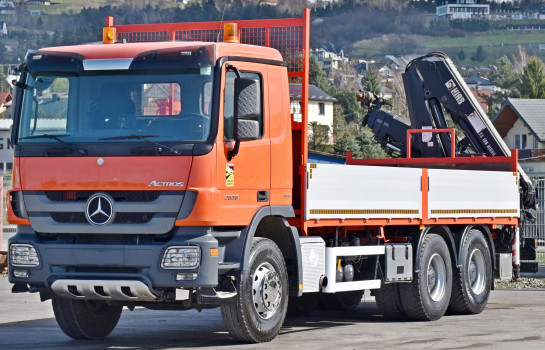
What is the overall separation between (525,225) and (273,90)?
7.98 m

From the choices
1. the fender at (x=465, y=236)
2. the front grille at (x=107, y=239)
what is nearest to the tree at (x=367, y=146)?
the fender at (x=465, y=236)

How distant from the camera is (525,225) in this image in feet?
63.5

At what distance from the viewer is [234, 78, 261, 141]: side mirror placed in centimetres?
1184

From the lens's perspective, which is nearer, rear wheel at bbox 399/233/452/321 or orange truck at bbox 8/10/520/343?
orange truck at bbox 8/10/520/343

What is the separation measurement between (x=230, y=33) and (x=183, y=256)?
2552 millimetres

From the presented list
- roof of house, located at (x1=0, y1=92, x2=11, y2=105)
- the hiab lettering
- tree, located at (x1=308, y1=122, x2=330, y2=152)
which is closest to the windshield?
the hiab lettering

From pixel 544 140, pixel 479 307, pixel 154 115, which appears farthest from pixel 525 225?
pixel 544 140

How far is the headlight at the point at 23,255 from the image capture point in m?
12.1

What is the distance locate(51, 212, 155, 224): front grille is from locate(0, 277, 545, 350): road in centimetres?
147

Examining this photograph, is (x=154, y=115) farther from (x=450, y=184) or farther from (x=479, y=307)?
(x=479, y=307)

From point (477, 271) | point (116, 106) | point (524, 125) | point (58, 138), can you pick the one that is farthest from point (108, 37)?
point (524, 125)

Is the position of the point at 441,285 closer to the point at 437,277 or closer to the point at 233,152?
the point at 437,277

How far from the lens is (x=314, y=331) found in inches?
558

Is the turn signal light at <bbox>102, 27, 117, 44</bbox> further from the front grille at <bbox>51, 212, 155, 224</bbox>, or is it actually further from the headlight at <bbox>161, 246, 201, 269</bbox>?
the headlight at <bbox>161, 246, 201, 269</bbox>
